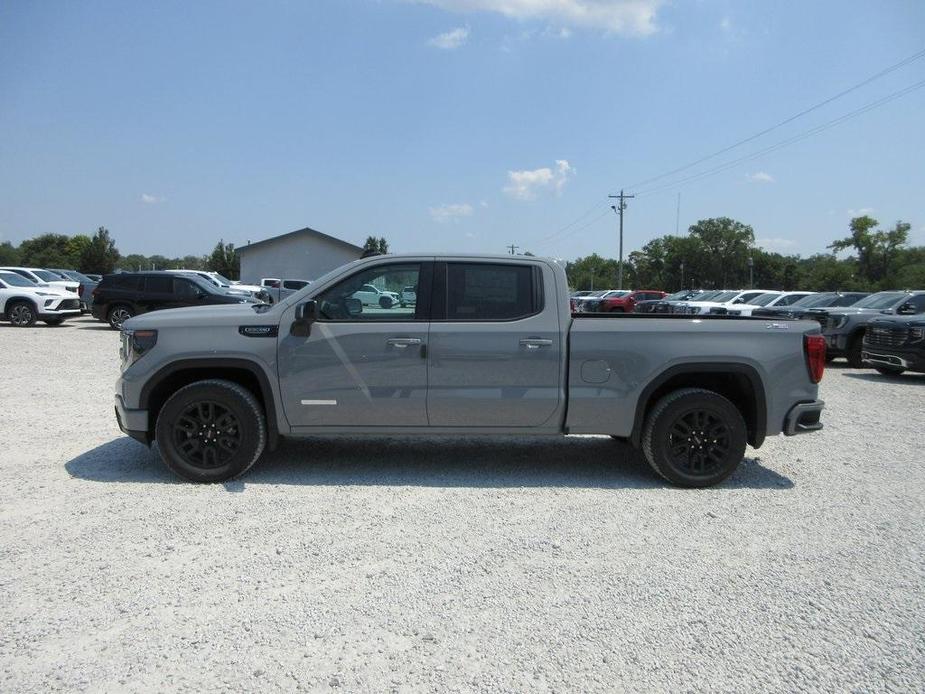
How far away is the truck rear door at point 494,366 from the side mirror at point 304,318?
0.92 meters

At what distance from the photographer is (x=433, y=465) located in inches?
237

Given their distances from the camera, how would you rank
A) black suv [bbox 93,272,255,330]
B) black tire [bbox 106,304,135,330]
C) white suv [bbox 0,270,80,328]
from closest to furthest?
black suv [bbox 93,272,255,330], black tire [bbox 106,304,135,330], white suv [bbox 0,270,80,328]

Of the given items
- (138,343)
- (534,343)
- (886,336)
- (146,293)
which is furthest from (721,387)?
(146,293)

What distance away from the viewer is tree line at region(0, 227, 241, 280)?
69.4 meters

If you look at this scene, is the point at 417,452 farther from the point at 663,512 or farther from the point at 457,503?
the point at 663,512

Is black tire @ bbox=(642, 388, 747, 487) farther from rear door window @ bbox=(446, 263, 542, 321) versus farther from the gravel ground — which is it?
rear door window @ bbox=(446, 263, 542, 321)

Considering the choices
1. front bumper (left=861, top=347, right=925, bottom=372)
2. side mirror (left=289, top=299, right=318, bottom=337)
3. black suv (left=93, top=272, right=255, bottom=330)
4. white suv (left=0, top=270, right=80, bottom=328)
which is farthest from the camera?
white suv (left=0, top=270, right=80, bottom=328)

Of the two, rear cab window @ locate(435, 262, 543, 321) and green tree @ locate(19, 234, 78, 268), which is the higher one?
green tree @ locate(19, 234, 78, 268)

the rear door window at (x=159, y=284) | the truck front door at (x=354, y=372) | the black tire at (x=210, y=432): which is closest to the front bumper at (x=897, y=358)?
the truck front door at (x=354, y=372)

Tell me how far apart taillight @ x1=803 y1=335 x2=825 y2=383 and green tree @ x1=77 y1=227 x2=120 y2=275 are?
243ft

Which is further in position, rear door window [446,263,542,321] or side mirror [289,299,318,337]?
rear door window [446,263,542,321]

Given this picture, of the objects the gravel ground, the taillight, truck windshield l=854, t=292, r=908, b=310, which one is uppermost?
truck windshield l=854, t=292, r=908, b=310

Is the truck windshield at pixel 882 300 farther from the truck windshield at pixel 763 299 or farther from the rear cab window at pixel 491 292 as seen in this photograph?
the rear cab window at pixel 491 292

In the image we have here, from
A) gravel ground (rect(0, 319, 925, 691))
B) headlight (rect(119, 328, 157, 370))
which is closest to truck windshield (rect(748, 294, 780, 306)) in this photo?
gravel ground (rect(0, 319, 925, 691))
